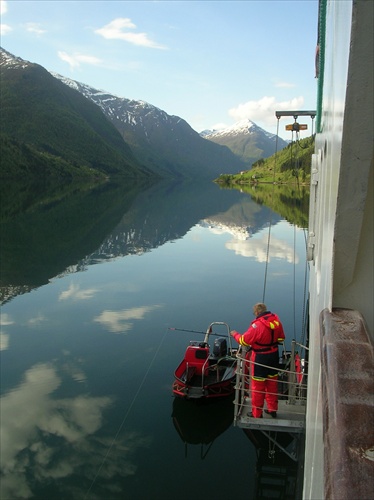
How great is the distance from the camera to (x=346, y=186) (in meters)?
1.54

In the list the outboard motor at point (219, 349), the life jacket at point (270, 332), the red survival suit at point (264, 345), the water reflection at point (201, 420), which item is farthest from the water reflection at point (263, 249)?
the life jacket at point (270, 332)

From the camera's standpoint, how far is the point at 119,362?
55.3 feet

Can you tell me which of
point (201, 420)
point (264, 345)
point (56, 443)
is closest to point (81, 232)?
point (201, 420)

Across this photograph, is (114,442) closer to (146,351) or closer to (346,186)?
(146,351)

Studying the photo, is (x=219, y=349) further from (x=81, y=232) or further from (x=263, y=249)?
(x=81, y=232)

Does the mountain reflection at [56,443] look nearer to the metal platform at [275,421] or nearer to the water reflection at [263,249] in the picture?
the metal platform at [275,421]

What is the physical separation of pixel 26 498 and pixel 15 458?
145cm

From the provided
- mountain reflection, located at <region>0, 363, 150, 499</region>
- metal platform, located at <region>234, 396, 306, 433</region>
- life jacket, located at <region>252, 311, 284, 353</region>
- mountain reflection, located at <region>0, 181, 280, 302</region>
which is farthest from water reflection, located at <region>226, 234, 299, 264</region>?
life jacket, located at <region>252, 311, 284, 353</region>

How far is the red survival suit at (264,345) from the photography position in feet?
29.7

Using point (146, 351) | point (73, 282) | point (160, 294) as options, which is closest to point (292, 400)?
point (146, 351)

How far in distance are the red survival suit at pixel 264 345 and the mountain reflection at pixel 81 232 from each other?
723 inches

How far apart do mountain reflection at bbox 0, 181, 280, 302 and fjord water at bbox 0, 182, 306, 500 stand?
0.33 metres

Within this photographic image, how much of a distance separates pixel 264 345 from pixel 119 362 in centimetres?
915

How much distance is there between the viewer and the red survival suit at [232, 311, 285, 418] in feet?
29.7
